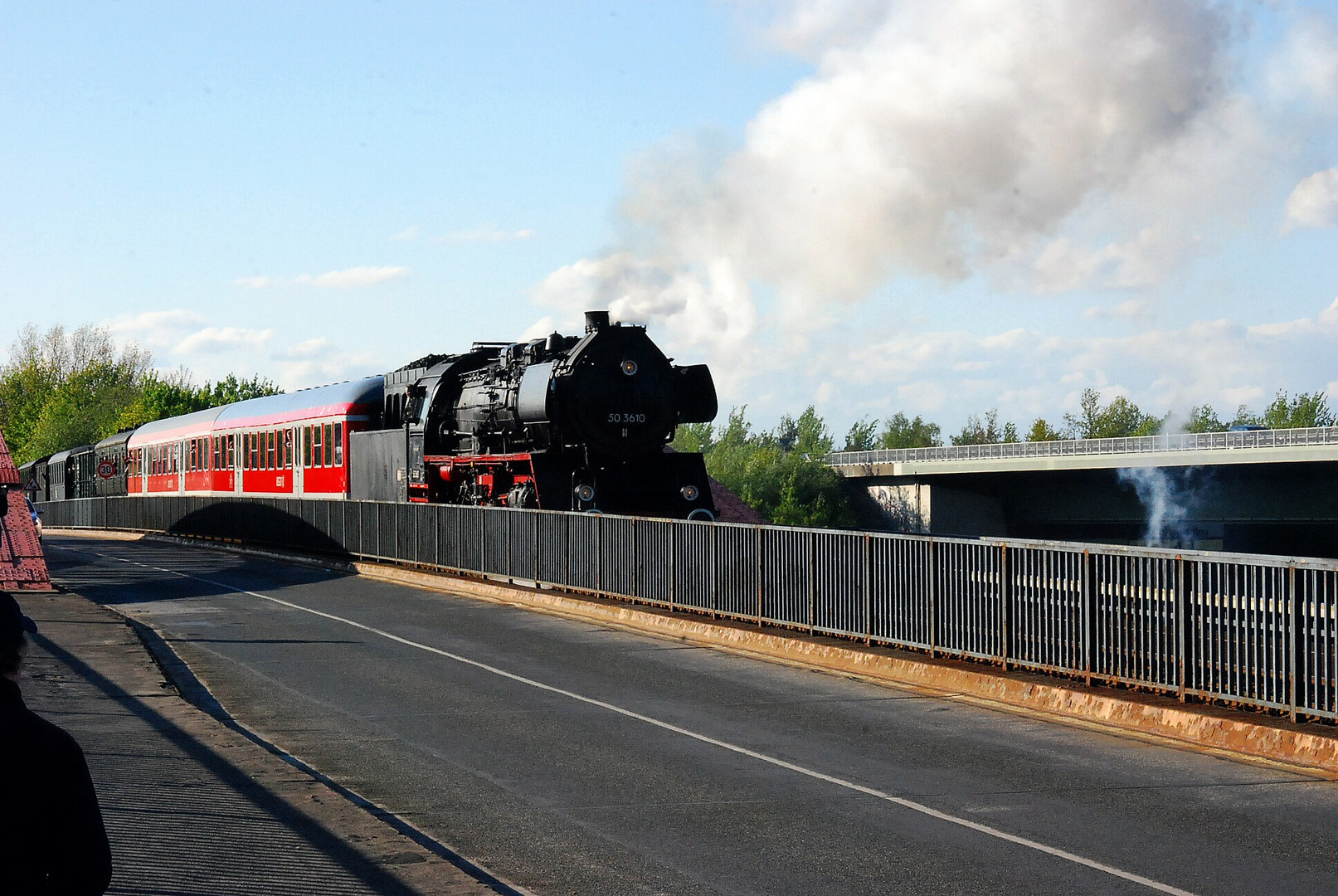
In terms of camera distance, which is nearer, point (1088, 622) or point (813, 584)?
point (1088, 622)

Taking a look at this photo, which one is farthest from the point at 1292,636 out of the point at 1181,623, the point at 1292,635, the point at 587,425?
the point at 587,425

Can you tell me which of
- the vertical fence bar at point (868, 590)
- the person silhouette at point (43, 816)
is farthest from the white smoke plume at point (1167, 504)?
the person silhouette at point (43, 816)

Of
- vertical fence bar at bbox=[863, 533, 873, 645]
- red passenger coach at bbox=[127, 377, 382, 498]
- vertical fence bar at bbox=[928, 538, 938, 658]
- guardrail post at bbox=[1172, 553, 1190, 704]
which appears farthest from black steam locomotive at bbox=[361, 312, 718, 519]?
guardrail post at bbox=[1172, 553, 1190, 704]

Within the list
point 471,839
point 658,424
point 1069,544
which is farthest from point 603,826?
point 658,424

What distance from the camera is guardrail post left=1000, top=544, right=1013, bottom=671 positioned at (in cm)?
1266

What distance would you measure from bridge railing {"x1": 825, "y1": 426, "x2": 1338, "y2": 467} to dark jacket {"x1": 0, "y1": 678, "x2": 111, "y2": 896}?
5024 centimetres

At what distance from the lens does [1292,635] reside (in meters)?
9.85

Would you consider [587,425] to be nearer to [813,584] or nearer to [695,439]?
[813,584]

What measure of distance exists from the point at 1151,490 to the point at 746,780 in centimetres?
5003

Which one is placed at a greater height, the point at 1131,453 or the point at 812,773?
the point at 1131,453

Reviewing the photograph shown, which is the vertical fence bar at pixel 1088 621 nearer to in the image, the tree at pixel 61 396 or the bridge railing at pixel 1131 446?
the bridge railing at pixel 1131 446

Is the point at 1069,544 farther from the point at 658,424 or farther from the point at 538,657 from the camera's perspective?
the point at 658,424

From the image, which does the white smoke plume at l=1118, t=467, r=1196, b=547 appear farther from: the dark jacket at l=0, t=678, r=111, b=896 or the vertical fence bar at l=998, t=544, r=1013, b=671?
the dark jacket at l=0, t=678, r=111, b=896

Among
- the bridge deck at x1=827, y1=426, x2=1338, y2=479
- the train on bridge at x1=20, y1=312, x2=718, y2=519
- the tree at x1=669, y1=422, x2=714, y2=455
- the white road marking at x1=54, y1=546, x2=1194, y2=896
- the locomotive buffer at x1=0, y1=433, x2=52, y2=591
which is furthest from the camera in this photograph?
the tree at x1=669, y1=422, x2=714, y2=455
